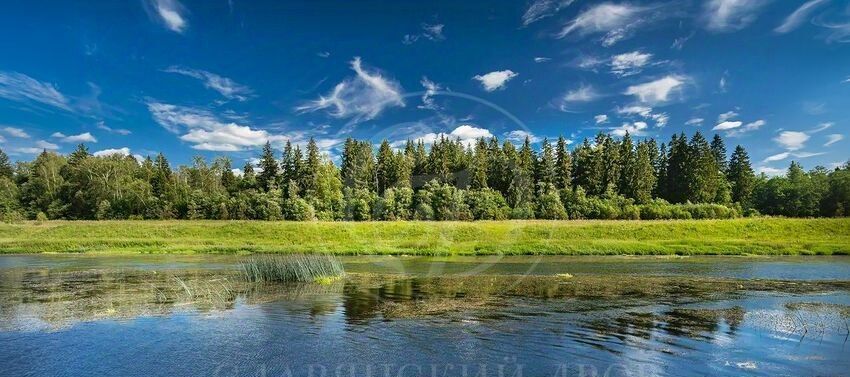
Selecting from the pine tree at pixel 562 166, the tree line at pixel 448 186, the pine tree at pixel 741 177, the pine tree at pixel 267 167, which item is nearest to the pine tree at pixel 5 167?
the tree line at pixel 448 186

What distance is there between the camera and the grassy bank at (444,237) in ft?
166

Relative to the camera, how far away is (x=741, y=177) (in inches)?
4136

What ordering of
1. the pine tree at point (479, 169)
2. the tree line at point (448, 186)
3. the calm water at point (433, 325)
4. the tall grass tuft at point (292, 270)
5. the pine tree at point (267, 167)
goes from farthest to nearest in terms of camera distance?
the pine tree at point (267, 167), the pine tree at point (479, 169), the tree line at point (448, 186), the tall grass tuft at point (292, 270), the calm water at point (433, 325)

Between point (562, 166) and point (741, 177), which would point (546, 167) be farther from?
point (741, 177)

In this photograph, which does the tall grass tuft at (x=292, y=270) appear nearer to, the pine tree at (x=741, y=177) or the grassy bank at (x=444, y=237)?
→ the grassy bank at (x=444, y=237)

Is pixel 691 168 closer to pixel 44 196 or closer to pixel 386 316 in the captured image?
pixel 386 316

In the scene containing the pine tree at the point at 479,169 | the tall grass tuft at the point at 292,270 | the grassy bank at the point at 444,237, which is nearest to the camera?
the tall grass tuft at the point at 292,270

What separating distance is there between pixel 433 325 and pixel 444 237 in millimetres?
42029

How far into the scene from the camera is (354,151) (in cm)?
11675

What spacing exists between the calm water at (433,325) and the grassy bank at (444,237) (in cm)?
1703

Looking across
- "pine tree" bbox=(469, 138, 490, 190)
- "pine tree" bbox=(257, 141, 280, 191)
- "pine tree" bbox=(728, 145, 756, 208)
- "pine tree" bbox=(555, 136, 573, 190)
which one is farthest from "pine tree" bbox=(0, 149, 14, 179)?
"pine tree" bbox=(728, 145, 756, 208)

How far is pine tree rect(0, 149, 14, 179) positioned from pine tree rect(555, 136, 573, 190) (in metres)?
135

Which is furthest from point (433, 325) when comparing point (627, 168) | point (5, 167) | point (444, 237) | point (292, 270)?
point (5, 167)

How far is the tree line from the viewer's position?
85.1 metres
